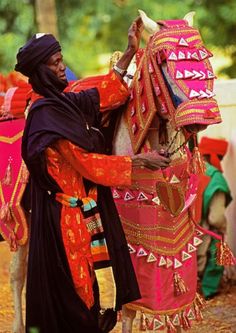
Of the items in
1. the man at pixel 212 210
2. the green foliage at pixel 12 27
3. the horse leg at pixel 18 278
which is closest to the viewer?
the horse leg at pixel 18 278

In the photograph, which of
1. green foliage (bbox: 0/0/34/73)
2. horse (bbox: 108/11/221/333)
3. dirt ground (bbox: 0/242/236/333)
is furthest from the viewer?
green foliage (bbox: 0/0/34/73)

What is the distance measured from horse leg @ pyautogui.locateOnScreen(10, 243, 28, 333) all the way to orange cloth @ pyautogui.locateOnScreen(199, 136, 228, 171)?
2367mm

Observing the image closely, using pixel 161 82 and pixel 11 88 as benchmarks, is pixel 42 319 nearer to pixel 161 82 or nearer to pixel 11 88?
pixel 161 82

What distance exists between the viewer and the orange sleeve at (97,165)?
15.3ft

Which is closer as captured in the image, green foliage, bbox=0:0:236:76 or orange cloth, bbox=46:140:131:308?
orange cloth, bbox=46:140:131:308

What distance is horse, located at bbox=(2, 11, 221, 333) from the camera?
4.87m

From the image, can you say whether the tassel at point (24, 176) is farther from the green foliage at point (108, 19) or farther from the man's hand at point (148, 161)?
the green foliage at point (108, 19)

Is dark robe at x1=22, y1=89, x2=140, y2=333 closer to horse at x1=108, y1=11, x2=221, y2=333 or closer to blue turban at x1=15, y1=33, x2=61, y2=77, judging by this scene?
blue turban at x1=15, y1=33, x2=61, y2=77

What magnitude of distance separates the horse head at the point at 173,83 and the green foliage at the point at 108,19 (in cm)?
1001

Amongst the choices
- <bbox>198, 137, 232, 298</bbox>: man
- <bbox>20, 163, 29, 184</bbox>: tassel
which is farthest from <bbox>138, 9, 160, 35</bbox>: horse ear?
<bbox>198, 137, 232, 298</bbox>: man

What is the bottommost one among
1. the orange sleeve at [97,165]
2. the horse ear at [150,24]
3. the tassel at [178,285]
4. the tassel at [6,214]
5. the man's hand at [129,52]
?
the tassel at [178,285]

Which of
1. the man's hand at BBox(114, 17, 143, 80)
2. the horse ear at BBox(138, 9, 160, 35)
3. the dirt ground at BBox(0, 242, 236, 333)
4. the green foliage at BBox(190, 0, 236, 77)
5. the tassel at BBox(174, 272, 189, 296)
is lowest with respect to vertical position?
the dirt ground at BBox(0, 242, 236, 333)

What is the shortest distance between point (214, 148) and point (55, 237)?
11.7 ft

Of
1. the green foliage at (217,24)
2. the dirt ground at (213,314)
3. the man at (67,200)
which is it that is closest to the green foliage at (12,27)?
the green foliage at (217,24)
